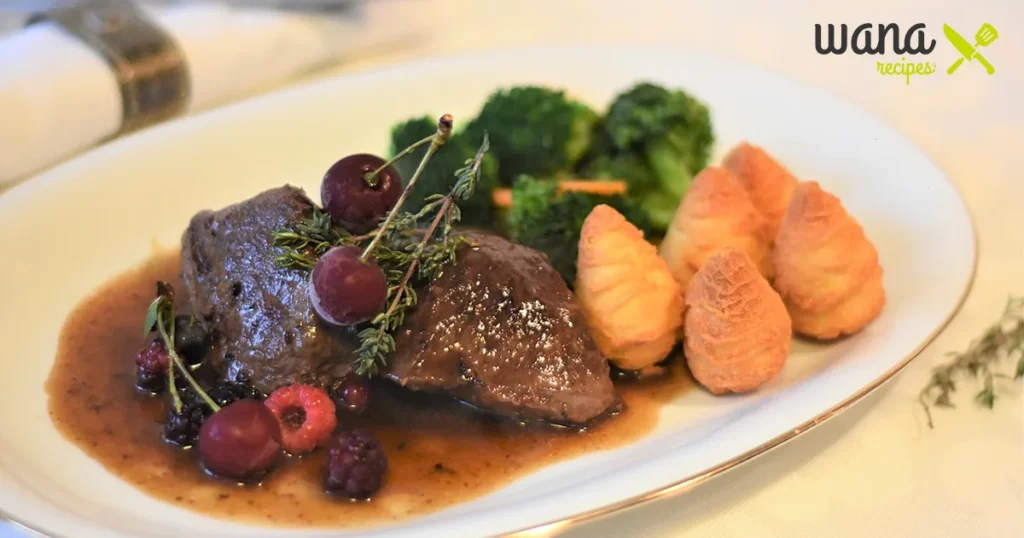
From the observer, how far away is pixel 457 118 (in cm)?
351

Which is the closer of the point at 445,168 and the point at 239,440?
the point at 239,440

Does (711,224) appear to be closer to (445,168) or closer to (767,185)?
(767,185)

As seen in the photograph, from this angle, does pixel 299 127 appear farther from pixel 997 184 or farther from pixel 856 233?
pixel 997 184

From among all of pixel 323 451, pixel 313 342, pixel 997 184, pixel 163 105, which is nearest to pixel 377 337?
pixel 313 342

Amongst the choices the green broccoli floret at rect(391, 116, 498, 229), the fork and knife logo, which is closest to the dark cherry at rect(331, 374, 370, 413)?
the green broccoli floret at rect(391, 116, 498, 229)

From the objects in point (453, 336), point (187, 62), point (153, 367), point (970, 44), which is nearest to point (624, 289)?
point (453, 336)

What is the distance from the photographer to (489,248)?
2.33 meters

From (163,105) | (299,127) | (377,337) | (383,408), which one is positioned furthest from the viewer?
(163,105)

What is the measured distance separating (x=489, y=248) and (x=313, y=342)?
560 mm

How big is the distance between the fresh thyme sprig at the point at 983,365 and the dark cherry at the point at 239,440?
1.76 meters

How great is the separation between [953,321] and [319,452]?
2.03 m

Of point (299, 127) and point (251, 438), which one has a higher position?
point (299, 127)

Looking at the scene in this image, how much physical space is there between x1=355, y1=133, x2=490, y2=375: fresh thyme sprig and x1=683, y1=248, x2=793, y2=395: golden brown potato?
686 mm

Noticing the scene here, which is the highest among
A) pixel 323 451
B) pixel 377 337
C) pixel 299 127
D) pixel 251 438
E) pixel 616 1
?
pixel 616 1
